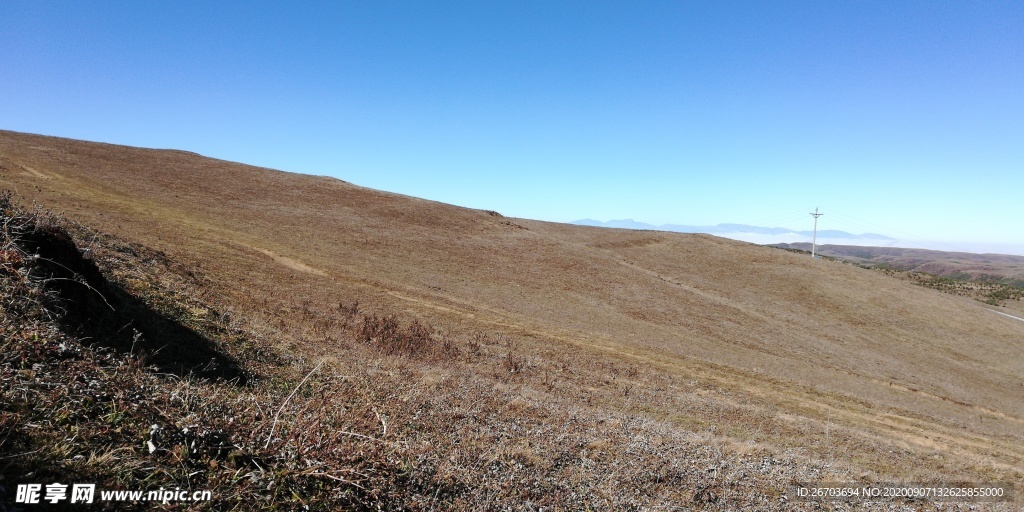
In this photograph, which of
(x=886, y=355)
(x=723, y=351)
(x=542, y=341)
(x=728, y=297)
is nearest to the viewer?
(x=542, y=341)

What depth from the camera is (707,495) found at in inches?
254

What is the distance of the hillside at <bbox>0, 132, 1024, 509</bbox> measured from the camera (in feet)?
23.7

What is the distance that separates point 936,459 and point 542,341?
478 inches

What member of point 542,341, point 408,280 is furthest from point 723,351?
point 408,280

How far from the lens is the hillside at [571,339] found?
23.7 feet

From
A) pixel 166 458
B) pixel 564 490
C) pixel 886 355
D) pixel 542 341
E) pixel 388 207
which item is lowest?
pixel 886 355

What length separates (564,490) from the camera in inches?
225

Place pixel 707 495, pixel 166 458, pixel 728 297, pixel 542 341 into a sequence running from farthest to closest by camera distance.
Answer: pixel 728 297 → pixel 542 341 → pixel 707 495 → pixel 166 458

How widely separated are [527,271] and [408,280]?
1082cm

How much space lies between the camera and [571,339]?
19.8 metres

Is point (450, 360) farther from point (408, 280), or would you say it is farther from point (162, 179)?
point (162, 179)

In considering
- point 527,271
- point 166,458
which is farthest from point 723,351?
point 166,458

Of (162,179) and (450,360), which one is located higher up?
(162,179)

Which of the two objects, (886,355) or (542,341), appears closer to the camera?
(542,341)
